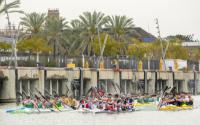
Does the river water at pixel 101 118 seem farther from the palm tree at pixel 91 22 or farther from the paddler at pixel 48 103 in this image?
the palm tree at pixel 91 22

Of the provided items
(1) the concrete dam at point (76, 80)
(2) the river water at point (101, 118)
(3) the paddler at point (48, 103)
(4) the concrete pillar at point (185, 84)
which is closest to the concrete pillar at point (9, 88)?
(1) the concrete dam at point (76, 80)

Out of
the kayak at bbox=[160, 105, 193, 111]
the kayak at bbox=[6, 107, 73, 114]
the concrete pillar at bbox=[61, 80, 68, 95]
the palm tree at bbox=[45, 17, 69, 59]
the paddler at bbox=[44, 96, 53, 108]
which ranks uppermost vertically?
the palm tree at bbox=[45, 17, 69, 59]

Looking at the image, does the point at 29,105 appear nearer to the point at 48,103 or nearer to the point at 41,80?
the point at 48,103

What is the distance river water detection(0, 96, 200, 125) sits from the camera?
2149 inches

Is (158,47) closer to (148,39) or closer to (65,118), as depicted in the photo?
(148,39)

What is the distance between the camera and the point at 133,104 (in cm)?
7019

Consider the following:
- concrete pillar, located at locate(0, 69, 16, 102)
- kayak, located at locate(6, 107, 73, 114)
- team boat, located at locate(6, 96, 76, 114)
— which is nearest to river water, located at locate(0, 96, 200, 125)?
kayak, located at locate(6, 107, 73, 114)

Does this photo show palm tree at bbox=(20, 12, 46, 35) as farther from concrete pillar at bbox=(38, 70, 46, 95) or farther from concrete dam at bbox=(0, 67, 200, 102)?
concrete pillar at bbox=(38, 70, 46, 95)

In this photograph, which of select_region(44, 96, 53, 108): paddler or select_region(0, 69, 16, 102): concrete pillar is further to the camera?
select_region(0, 69, 16, 102): concrete pillar

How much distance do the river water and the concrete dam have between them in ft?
22.3

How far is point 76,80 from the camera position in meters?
84.4

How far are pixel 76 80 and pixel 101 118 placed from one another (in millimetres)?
25731

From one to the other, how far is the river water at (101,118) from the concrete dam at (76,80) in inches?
267

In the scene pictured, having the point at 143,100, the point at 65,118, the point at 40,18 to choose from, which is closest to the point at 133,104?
the point at 143,100
